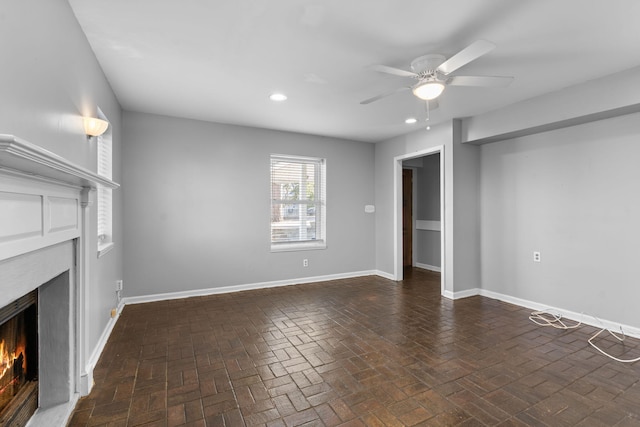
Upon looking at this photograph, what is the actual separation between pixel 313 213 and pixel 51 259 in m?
3.99

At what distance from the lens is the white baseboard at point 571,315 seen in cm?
308

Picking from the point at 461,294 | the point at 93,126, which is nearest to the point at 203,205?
the point at 93,126

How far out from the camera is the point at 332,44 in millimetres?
2383

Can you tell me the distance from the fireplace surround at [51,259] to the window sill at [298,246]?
110 inches

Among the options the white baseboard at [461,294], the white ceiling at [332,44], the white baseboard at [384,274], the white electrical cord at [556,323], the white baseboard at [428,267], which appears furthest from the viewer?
the white baseboard at [428,267]

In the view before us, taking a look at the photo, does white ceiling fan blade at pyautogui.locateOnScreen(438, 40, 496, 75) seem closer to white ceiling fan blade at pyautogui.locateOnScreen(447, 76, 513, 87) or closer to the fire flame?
white ceiling fan blade at pyautogui.locateOnScreen(447, 76, 513, 87)

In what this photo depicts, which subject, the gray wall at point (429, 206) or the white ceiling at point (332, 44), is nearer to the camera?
the white ceiling at point (332, 44)

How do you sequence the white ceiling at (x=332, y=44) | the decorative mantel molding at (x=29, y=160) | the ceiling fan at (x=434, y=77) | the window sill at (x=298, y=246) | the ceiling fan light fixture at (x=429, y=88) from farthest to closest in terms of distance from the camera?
the window sill at (x=298, y=246)
the ceiling fan light fixture at (x=429, y=88)
the ceiling fan at (x=434, y=77)
the white ceiling at (x=332, y=44)
the decorative mantel molding at (x=29, y=160)

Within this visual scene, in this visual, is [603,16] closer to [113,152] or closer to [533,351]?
[533,351]

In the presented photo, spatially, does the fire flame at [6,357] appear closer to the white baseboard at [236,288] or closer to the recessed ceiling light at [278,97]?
the white baseboard at [236,288]

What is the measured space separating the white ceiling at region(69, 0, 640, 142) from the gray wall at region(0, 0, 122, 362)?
233 millimetres

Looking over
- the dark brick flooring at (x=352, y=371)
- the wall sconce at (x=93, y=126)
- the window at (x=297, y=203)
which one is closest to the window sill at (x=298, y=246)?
the window at (x=297, y=203)

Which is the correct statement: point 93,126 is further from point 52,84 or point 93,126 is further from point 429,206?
point 429,206

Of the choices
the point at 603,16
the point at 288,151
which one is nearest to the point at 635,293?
the point at 603,16
